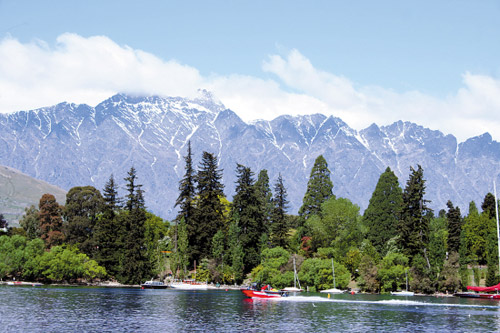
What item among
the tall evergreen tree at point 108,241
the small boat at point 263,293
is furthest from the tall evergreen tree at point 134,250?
the small boat at point 263,293

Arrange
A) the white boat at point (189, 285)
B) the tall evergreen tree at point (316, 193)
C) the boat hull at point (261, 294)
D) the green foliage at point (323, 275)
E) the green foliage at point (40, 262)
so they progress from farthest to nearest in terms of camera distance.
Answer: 1. the tall evergreen tree at point (316, 193)
2. the green foliage at point (40, 262)
3. the white boat at point (189, 285)
4. the green foliage at point (323, 275)
5. the boat hull at point (261, 294)

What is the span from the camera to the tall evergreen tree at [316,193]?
182 m

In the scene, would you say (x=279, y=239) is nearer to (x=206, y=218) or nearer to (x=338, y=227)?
(x=338, y=227)

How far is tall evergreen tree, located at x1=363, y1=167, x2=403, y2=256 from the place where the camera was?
158 meters

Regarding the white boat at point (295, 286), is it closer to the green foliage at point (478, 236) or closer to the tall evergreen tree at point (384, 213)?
the tall evergreen tree at point (384, 213)

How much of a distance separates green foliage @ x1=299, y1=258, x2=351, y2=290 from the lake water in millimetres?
18703

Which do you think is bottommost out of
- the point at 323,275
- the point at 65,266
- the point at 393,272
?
the point at 323,275

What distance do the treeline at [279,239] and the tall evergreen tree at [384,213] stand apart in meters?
0.26

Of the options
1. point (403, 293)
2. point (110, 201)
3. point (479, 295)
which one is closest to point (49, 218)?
point (110, 201)

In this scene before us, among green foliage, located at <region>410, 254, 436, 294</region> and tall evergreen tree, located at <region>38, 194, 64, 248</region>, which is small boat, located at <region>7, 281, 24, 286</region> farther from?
green foliage, located at <region>410, 254, 436, 294</region>

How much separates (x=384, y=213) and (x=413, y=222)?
11812 millimetres

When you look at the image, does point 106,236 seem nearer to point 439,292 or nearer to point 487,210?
point 439,292

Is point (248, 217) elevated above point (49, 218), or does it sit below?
below

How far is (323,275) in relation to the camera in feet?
491
